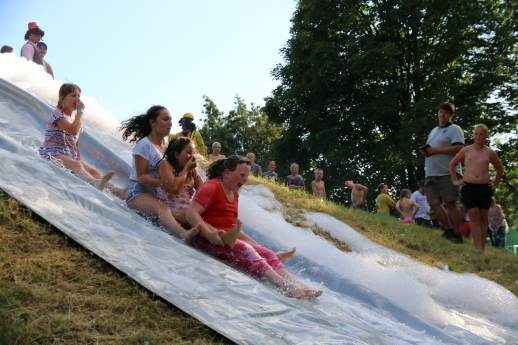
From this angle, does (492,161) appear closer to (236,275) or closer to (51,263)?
(236,275)

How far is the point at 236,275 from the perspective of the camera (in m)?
3.86

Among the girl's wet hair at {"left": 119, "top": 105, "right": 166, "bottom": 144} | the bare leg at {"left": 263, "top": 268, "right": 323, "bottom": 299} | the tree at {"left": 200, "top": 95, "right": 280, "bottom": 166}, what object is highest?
the tree at {"left": 200, "top": 95, "right": 280, "bottom": 166}

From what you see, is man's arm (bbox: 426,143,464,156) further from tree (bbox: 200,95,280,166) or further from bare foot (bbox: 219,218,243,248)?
tree (bbox: 200,95,280,166)

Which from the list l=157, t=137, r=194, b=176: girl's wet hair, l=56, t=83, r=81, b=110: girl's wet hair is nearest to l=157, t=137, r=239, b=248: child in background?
l=157, t=137, r=194, b=176: girl's wet hair

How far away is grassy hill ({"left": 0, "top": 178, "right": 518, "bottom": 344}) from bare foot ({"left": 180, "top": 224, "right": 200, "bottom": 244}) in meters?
1.00

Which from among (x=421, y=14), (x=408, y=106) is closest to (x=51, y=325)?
(x=408, y=106)

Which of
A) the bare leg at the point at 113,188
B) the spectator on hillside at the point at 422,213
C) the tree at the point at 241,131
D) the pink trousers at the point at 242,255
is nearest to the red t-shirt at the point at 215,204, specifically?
the pink trousers at the point at 242,255

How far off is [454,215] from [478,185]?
33.5 inches

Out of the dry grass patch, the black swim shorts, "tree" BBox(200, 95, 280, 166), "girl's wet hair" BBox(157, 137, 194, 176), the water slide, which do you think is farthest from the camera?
"tree" BBox(200, 95, 280, 166)

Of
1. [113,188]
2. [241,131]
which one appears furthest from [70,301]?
[241,131]

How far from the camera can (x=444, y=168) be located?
788 centimetres

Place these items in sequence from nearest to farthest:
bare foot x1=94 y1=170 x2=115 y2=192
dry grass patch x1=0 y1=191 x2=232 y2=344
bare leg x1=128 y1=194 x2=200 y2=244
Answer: dry grass patch x1=0 y1=191 x2=232 y2=344 → bare leg x1=128 y1=194 x2=200 y2=244 → bare foot x1=94 y1=170 x2=115 y2=192

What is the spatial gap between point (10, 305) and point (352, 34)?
1819cm

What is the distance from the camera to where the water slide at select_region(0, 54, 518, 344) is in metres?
3.40
